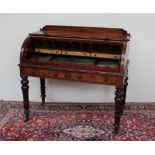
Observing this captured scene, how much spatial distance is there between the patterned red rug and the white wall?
14cm

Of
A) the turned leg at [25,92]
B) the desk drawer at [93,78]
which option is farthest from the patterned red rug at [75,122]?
the desk drawer at [93,78]

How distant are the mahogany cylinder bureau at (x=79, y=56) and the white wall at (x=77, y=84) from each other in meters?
0.27

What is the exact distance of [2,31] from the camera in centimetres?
358

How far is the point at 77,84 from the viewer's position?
371 centimetres

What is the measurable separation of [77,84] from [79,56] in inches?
27.7

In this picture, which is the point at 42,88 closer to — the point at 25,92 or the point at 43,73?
the point at 25,92

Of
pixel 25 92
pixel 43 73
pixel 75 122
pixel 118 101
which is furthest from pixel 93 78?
pixel 25 92

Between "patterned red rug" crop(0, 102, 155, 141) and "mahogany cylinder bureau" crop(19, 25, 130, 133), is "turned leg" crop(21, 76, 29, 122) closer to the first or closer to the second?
"mahogany cylinder bureau" crop(19, 25, 130, 133)

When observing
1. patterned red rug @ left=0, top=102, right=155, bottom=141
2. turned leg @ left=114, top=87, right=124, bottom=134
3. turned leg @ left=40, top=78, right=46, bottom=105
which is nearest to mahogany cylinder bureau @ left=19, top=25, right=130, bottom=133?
turned leg @ left=114, top=87, right=124, bottom=134

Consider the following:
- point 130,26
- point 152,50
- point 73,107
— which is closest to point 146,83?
point 152,50

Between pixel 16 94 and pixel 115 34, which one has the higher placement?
pixel 115 34

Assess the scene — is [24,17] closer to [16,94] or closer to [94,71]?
[16,94]

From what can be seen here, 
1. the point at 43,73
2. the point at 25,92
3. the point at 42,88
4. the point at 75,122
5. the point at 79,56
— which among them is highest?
the point at 79,56

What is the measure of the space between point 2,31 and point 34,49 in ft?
2.26
